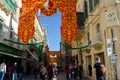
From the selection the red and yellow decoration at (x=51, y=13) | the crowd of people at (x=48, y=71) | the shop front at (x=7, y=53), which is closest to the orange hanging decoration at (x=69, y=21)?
the red and yellow decoration at (x=51, y=13)

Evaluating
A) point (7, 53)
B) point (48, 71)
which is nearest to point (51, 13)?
point (48, 71)

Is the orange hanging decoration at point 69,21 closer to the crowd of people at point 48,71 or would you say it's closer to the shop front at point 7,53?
the crowd of people at point 48,71

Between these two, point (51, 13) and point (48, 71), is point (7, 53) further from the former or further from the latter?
point (48, 71)

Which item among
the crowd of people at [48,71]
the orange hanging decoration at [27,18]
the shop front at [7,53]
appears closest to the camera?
the crowd of people at [48,71]

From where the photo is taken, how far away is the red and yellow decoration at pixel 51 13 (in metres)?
17.1

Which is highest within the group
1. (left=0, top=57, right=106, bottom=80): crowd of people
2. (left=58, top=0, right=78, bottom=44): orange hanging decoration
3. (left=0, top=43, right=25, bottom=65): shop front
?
(left=58, top=0, right=78, bottom=44): orange hanging decoration

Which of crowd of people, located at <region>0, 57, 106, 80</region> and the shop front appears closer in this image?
crowd of people, located at <region>0, 57, 106, 80</region>

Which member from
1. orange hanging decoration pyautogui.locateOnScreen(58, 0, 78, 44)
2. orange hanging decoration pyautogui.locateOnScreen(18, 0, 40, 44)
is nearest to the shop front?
orange hanging decoration pyautogui.locateOnScreen(18, 0, 40, 44)

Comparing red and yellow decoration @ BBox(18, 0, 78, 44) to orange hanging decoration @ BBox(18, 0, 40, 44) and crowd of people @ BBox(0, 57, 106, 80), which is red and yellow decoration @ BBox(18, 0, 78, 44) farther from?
crowd of people @ BBox(0, 57, 106, 80)

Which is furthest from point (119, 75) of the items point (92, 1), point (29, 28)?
point (92, 1)

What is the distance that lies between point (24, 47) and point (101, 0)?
52.0ft

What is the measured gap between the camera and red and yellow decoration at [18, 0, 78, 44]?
17.1m

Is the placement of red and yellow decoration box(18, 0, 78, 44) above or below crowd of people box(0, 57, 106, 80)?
above

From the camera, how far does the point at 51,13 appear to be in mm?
17906
